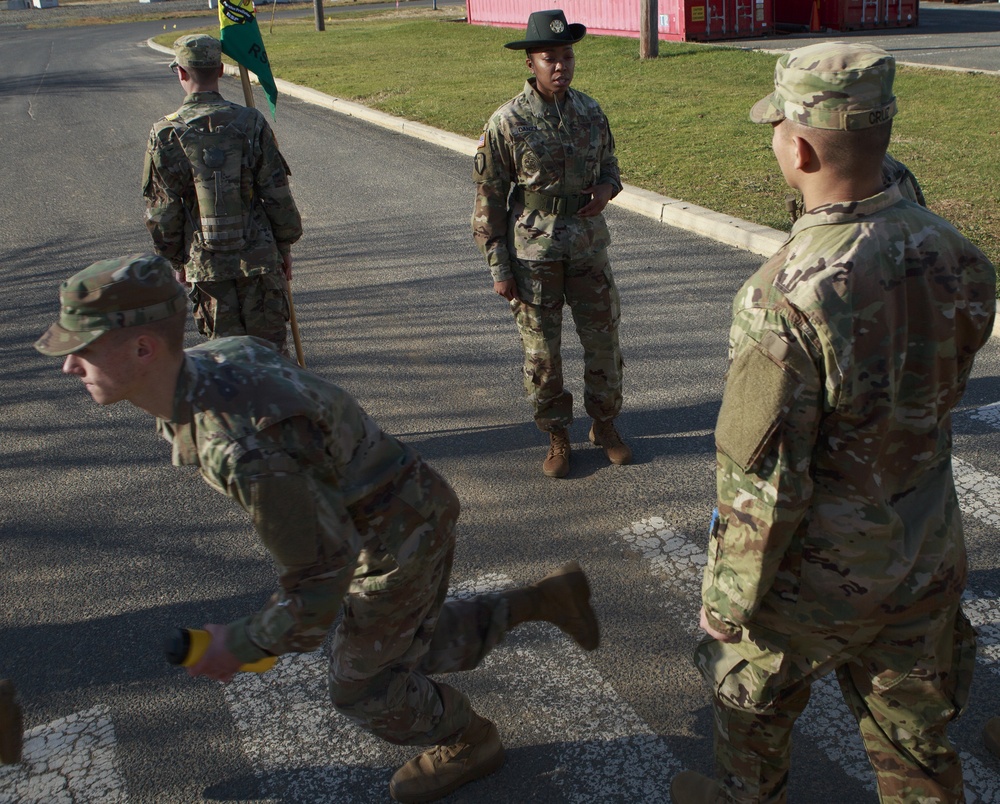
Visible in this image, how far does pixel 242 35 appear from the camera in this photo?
6633 mm

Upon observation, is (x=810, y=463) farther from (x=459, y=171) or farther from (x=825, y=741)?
(x=459, y=171)

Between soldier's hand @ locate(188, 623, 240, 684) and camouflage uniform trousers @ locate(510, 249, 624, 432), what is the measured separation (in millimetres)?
2944

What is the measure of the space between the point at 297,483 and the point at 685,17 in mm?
22597

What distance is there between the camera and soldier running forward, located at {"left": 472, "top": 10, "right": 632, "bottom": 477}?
4.81 m

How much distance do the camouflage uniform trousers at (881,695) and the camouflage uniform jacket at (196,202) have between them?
12.0ft

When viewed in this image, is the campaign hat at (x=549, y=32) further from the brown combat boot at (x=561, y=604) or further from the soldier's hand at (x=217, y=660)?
the soldier's hand at (x=217, y=660)

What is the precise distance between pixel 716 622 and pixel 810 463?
48cm

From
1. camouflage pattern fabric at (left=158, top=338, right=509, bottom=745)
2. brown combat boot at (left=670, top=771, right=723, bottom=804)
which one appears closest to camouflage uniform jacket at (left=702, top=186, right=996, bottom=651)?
brown combat boot at (left=670, top=771, right=723, bottom=804)

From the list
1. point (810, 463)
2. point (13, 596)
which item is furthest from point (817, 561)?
point (13, 596)

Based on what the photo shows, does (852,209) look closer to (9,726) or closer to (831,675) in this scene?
(831,675)

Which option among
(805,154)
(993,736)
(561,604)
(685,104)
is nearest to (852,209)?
(805,154)

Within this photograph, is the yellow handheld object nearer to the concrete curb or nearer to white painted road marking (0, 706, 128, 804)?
white painted road marking (0, 706, 128, 804)

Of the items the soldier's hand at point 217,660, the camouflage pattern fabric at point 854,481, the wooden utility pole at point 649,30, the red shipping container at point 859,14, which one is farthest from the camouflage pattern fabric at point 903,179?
the red shipping container at point 859,14

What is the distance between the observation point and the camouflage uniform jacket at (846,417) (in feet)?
6.92
